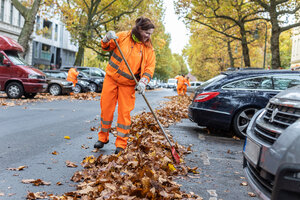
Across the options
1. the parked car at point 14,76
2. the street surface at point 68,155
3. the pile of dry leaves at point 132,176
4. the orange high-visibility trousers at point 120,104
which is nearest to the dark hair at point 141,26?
the orange high-visibility trousers at point 120,104

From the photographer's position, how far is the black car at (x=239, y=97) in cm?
722

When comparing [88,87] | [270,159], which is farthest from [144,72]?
[88,87]

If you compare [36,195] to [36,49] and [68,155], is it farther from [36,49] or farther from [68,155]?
[36,49]

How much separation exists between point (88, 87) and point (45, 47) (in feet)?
90.6

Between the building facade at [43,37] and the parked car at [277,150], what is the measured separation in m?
27.0

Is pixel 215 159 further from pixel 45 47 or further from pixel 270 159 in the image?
pixel 45 47

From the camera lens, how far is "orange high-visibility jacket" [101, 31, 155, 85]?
5.18 metres

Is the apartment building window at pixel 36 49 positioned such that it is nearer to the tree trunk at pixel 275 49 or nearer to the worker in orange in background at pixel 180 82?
the worker in orange in background at pixel 180 82

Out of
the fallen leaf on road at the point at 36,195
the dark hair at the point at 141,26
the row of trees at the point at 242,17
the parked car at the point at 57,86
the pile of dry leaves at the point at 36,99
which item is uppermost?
the row of trees at the point at 242,17

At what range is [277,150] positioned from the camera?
2.45m

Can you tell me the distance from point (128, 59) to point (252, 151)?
2687 mm

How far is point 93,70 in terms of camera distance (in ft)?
83.7

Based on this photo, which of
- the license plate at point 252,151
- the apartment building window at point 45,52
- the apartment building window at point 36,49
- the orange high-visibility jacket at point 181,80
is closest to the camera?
the license plate at point 252,151

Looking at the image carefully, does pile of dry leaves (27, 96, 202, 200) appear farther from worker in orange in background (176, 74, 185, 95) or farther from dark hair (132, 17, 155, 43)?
worker in orange in background (176, 74, 185, 95)
